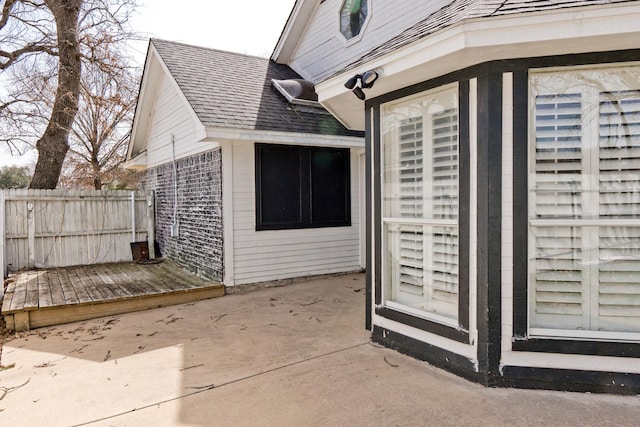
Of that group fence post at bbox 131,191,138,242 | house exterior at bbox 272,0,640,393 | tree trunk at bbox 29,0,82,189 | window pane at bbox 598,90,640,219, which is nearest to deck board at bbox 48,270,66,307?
fence post at bbox 131,191,138,242

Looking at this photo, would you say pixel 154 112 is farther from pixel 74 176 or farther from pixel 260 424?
pixel 74 176

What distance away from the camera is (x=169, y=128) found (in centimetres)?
856

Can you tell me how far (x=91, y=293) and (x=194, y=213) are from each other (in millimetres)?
2119

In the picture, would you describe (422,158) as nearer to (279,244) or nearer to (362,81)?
(362,81)

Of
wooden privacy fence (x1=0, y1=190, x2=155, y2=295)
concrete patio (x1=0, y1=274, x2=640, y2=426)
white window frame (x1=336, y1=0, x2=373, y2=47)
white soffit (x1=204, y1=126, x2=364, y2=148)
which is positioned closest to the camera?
concrete patio (x1=0, y1=274, x2=640, y2=426)

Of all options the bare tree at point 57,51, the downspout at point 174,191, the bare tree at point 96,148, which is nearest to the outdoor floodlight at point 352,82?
the downspout at point 174,191

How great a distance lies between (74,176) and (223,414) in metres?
20.6

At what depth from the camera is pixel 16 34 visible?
10.5m

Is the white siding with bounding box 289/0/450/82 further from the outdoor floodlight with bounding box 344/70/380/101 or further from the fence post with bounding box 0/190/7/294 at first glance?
Answer: the fence post with bounding box 0/190/7/294

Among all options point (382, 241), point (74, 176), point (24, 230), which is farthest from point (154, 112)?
point (74, 176)

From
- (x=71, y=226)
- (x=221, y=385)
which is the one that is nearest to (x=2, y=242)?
(x=71, y=226)

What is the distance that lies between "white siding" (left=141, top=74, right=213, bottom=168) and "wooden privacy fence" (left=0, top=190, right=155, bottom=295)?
3.98 ft

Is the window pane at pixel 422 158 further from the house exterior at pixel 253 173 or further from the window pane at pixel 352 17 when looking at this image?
the window pane at pixel 352 17

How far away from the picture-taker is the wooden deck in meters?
5.26
